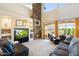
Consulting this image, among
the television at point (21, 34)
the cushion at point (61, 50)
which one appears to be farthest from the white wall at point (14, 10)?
the cushion at point (61, 50)

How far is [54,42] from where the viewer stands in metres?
2.50

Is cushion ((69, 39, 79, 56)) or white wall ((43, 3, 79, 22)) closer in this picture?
cushion ((69, 39, 79, 56))

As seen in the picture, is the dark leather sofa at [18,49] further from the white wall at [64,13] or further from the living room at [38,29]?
the white wall at [64,13]

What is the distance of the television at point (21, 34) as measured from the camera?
248cm

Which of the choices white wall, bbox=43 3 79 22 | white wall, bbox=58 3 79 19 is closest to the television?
white wall, bbox=43 3 79 22

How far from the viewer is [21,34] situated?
2543 millimetres

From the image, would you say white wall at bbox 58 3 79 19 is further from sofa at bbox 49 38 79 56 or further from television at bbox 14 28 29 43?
television at bbox 14 28 29 43

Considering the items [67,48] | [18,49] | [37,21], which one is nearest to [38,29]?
[37,21]

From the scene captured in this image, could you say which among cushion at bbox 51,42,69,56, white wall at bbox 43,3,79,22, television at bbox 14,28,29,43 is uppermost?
A: white wall at bbox 43,3,79,22

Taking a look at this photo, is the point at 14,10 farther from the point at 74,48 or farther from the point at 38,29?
the point at 74,48

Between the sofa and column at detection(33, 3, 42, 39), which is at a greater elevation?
column at detection(33, 3, 42, 39)

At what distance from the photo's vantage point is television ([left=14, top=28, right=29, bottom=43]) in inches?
97.5

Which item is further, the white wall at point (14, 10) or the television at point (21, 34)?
the television at point (21, 34)

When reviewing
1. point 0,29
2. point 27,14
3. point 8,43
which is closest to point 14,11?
point 27,14
